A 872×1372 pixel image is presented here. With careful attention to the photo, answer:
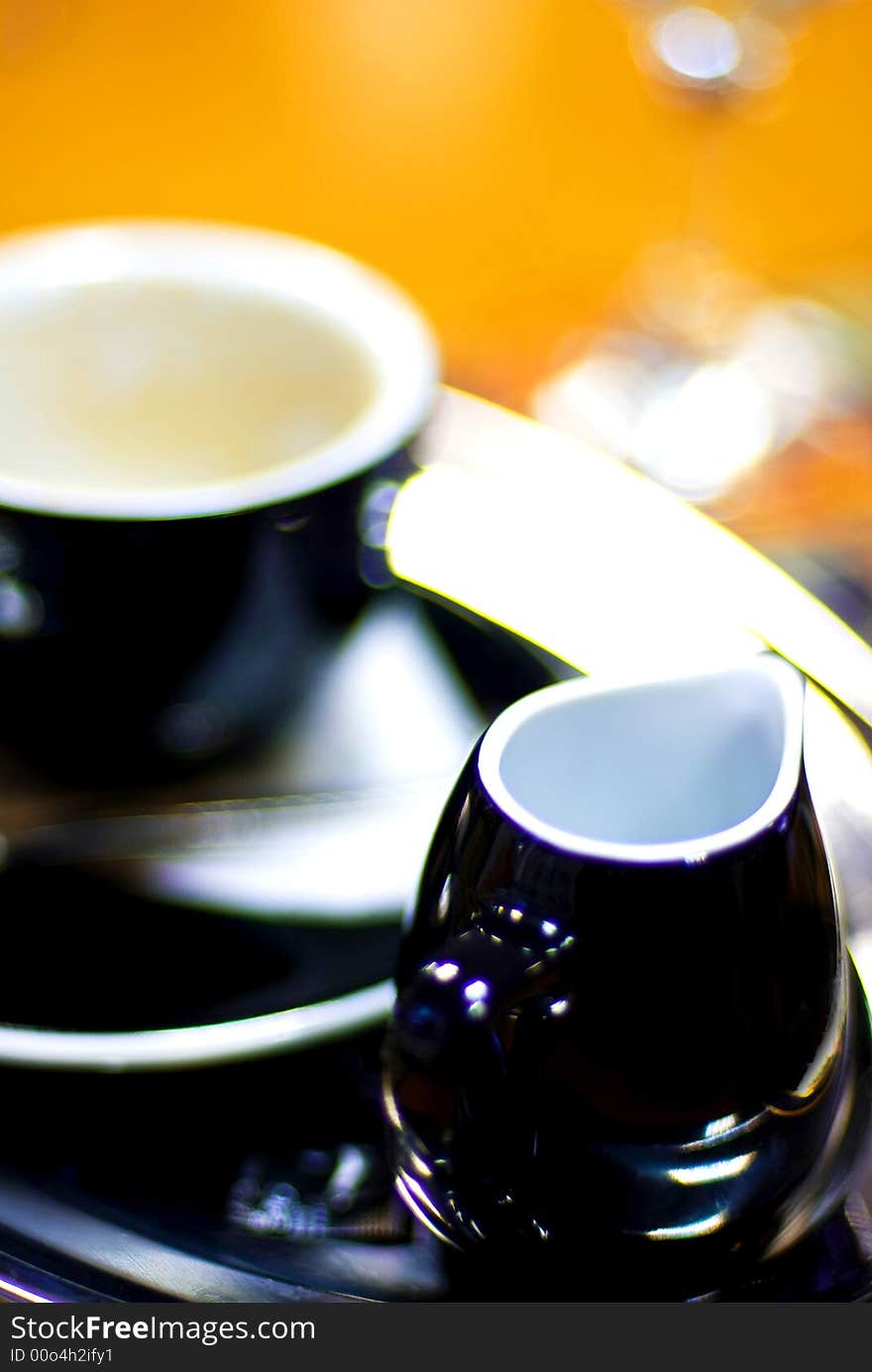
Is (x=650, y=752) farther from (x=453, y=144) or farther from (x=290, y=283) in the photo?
(x=453, y=144)

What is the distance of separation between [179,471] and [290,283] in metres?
0.06

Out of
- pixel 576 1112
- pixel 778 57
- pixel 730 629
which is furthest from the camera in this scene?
pixel 778 57

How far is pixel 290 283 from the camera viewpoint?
343 millimetres

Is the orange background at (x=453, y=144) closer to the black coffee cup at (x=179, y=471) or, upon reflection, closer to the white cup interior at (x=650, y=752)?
the black coffee cup at (x=179, y=471)

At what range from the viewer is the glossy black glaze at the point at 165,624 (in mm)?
270

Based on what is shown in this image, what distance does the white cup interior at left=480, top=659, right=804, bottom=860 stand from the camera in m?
0.22

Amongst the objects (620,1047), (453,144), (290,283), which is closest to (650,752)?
(620,1047)

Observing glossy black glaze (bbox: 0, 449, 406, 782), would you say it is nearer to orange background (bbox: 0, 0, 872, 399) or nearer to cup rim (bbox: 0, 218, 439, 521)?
cup rim (bbox: 0, 218, 439, 521)

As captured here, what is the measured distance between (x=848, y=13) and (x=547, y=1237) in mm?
699

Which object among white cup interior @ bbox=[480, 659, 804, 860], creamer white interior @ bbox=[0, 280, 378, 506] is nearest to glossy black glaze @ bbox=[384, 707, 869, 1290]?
white cup interior @ bbox=[480, 659, 804, 860]

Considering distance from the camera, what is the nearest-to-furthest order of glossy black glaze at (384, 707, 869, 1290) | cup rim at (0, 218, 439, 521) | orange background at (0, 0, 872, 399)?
glossy black glaze at (384, 707, 869, 1290), cup rim at (0, 218, 439, 521), orange background at (0, 0, 872, 399)

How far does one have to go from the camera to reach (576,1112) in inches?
7.8
